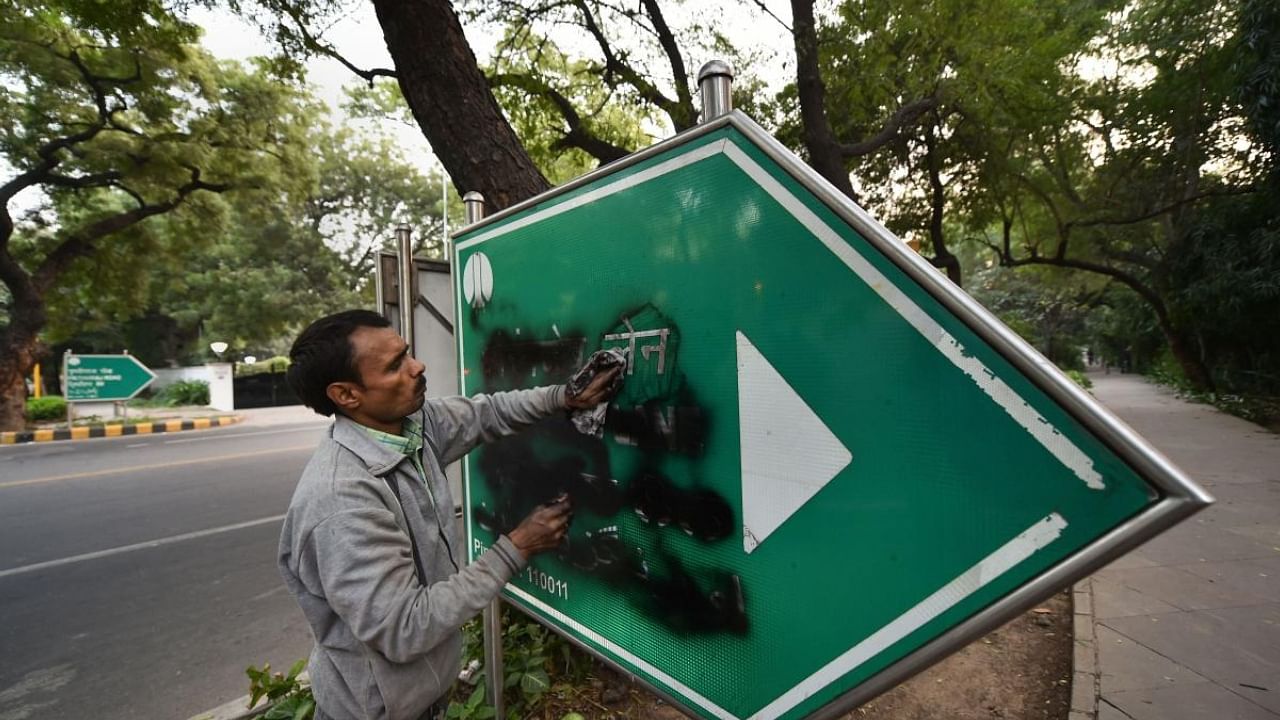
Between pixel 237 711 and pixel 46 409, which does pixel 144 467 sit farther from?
pixel 46 409

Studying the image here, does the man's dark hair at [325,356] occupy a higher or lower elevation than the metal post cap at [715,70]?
lower

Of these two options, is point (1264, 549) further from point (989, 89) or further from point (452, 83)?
point (452, 83)

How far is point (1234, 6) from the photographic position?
855cm

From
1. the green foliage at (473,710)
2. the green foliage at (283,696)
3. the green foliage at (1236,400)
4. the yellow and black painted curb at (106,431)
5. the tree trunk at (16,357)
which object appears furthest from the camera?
the tree trunk at (16,357)

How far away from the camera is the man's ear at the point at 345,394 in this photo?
51.7 inches

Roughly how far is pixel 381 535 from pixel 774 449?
802 mm

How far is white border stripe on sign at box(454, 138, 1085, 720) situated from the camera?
674 mm

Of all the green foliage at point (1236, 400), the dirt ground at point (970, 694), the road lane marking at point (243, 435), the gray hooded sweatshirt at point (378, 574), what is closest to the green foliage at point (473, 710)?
the dirt ground at point (970, 694)

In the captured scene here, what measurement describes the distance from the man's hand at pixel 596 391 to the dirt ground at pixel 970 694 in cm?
141

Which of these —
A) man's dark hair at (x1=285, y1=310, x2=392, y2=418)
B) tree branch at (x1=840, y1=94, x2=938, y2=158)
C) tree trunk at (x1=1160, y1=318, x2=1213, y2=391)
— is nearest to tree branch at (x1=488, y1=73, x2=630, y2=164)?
tree branch at (x1=840, y1=94, x2=938, y2=158)

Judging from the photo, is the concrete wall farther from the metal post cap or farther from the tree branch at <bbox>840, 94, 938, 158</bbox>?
the metal post cap

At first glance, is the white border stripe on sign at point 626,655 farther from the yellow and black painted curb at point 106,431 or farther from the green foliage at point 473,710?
the yellow and black painted curb at point 106,431

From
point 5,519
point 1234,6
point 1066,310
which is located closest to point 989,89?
point 1234,6

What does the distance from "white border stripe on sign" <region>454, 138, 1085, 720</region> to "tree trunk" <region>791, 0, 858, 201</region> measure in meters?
4.72
